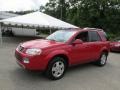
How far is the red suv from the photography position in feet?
18.0

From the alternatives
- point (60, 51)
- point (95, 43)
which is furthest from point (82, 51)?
point (60, 51)

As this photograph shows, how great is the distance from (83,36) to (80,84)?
2.22 metres

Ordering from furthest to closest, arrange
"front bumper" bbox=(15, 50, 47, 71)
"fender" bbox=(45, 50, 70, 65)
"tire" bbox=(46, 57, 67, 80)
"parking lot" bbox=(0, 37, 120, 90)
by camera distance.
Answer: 1. "tire" bbox=(46, 57, 67, 80)
2. "fender" bbox=(45, 50, 70, 65)
3. "front bumper" bbox=(15, 50, 47, 71)
4. "parking lot" bbox=(0, 37, 120, 90)

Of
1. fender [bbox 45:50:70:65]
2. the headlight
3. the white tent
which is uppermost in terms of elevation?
the white tent

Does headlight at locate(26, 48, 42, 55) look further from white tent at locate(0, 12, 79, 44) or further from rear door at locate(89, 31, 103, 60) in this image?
white tent at locate(0, 12, 79, 44)

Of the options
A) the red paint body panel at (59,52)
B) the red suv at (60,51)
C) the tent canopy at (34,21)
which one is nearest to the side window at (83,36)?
the red suv at (60,51)

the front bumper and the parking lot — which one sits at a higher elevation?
the front bumper

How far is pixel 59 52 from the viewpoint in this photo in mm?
5859

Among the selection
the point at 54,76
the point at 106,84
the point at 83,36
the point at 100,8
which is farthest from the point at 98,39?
the point at 100,8

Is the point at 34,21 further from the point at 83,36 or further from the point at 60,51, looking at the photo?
the point at 60,51

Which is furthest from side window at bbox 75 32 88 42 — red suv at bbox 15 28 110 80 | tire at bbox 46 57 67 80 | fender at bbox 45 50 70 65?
tire at bbox 46 57 67 80

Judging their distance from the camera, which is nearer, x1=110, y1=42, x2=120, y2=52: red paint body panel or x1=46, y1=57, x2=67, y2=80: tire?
x1=46, y1=57, x2=67, y2=80: tire

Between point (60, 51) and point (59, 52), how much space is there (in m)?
0.07

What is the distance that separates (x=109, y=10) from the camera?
3216 cm
